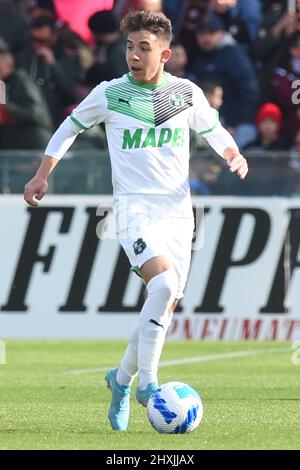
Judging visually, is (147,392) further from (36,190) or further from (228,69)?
(228,69)

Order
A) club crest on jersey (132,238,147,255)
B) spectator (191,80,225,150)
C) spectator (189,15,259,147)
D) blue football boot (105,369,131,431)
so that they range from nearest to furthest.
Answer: club crest on jersey (132,238,147,255), blue football boot (105,369,131,431), spectator (191,80,225,150), spectator (189,15,259,147)

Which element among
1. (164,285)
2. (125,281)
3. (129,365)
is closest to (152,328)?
(164,285)

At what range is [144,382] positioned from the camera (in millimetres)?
7824

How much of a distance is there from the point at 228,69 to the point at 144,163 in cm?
976

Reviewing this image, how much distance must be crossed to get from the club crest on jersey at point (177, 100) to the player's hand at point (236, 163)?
16.1 inches

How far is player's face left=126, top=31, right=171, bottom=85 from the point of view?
8.02 metres

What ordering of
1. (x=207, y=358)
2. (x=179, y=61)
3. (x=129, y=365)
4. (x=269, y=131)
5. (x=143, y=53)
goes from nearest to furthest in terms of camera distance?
(x=143, y=53) < (x=129, y=365) < (x=207, y=358) < (x=269, y=131) < (x=179, y=61)

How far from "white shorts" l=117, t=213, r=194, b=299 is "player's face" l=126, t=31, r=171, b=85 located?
0.87 m

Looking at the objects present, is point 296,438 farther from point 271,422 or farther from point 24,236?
point 24,236

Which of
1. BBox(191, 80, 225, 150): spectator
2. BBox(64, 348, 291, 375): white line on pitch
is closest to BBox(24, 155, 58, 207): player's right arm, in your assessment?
BBox(64, 348, 291, 375): white line on pitch

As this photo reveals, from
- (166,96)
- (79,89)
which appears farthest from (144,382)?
(79,89)

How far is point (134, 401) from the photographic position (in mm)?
9758

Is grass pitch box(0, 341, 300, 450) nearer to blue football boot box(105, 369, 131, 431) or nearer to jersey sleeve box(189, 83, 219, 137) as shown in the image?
blue football boot box(105, 369, 131, 431)

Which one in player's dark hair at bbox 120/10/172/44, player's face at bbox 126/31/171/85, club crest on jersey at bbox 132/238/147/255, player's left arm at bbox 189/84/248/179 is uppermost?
player's dark hair at bbox 120/10/172/44
